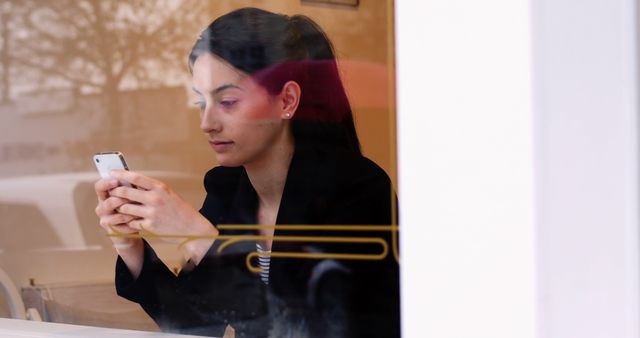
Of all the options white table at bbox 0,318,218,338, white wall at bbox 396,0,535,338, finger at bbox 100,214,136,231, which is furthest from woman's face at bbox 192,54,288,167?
white wall at bbox 396,0,535,338

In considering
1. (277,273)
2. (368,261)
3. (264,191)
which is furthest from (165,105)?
(368,261)

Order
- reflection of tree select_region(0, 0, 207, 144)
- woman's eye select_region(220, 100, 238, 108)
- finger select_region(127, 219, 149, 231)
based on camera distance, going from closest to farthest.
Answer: woman's eye select_region(220, 100, 238, 108), finger select_region(127, 219, 149, 231), reflection of tree select_region(0, 0, 207, 144)

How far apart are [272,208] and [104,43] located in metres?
0.90

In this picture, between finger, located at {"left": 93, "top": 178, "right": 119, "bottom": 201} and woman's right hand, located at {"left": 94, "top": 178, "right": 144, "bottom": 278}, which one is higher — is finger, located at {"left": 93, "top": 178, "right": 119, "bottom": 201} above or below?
above

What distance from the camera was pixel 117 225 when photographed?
2285mm

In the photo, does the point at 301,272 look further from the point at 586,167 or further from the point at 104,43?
the point at 104,43

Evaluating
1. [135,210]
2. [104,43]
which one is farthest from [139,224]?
[104,43]

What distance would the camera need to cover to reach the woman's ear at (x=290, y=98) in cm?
193

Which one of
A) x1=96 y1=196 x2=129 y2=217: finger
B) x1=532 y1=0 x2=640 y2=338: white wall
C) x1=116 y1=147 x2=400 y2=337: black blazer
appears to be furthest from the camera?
x1=96 y1=196 x2=129 y2=217: finger

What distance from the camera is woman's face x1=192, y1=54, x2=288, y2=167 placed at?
6.53 feet

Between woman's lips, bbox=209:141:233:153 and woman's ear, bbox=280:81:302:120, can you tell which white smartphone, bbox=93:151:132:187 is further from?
woman's ear, bbox=280:81:302:120

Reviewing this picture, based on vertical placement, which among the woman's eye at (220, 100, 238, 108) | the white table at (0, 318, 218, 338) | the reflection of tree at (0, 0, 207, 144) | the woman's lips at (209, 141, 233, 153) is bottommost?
the white table at (0, 318, 218, 338)

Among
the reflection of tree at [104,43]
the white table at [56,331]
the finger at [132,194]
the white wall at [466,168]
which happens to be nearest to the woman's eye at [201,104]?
the reflection of tree at [104,43]

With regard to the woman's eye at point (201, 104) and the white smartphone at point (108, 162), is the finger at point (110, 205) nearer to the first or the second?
the white smartphone at point (108, 162)
